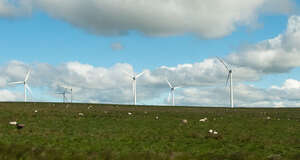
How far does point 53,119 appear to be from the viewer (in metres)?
42.4

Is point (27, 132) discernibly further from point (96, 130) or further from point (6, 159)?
point (6, 159)

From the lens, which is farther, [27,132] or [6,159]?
[27,132]

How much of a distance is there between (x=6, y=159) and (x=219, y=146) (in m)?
14.0

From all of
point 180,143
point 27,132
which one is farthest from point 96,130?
point 180,143

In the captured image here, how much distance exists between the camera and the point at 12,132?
1217 inches

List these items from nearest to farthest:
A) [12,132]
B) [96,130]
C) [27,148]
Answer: [27,148]
[12,132]
[96,130]

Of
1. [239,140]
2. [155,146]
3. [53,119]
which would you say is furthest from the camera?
[53,119]

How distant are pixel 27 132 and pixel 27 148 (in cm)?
1070

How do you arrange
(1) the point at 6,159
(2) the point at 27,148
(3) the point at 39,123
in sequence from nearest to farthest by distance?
(1) the point at 6,159 → (2) the point at 27,148 → (3) the point at 39,123

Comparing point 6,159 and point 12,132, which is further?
point 12,132

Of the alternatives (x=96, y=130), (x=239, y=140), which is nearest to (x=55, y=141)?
(x=96, y=130)

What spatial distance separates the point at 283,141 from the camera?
2906 cm

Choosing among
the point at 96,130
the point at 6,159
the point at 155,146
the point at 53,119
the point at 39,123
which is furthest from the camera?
the point at 53,119

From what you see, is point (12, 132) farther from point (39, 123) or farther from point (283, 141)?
point (283, 141)
